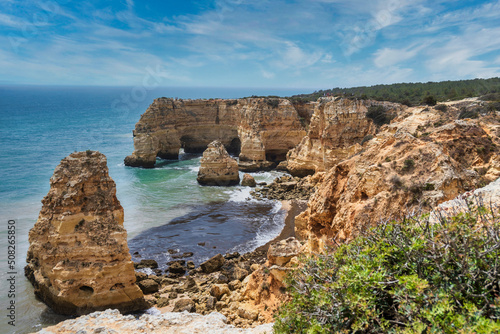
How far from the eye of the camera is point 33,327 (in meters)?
12.4

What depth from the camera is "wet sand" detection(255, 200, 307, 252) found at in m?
23.0

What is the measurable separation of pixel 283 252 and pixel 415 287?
6.77m

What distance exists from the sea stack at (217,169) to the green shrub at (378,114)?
16000 mm

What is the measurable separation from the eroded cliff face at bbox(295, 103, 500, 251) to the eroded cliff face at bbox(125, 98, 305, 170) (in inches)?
1272

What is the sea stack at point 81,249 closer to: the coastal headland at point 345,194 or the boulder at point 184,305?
the boulder at point 184,305

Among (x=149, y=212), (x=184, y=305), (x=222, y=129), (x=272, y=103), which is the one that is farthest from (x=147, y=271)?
(x=222, y=129)

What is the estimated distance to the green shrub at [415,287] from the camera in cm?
423

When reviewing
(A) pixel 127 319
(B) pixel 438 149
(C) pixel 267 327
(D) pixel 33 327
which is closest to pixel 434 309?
(C) pixel 267 327

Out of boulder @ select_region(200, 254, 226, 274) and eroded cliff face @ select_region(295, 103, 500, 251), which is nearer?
eroded cliff face @ select_region(295, 103, 500, 251)

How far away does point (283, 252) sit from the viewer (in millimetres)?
11180

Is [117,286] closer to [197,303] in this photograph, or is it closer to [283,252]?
[197,303]

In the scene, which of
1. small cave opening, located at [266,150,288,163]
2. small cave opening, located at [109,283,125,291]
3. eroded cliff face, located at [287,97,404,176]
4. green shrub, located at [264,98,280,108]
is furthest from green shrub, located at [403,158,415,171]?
small cave opening, located at [266,150,288,163]

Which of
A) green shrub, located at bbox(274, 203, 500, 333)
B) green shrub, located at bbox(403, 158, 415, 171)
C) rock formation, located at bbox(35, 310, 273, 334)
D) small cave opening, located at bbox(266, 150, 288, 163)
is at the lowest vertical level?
rock formation, located at bbox(35, 310, 273, 334)

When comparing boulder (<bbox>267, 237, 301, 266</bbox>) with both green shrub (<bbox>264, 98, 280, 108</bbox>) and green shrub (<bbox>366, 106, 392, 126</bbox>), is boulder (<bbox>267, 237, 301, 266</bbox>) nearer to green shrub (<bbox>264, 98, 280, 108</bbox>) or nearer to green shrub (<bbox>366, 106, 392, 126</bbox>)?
green shrub (<bbox>366, 106, 392, 126</bbox>)
